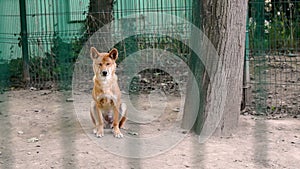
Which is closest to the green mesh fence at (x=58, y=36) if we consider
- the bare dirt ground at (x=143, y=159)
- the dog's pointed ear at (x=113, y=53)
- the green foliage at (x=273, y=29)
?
the green foliage at (x=273, y=29)

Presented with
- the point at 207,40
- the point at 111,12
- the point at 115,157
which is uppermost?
the point at 111,12

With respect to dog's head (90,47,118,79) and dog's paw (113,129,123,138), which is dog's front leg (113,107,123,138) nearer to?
dog's paw (113,129,123,138)

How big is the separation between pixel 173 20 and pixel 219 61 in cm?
358

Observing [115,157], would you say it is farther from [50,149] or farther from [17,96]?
[17,96]

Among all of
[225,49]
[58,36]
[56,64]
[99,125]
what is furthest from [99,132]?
[58,36]

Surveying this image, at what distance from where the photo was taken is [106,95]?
5.30 m

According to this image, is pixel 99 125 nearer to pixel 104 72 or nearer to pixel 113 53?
pixel 104 72

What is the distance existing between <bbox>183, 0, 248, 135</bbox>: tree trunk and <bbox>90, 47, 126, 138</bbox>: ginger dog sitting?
0.79 metres

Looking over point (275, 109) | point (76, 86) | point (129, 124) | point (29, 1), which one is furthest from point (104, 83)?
point (29, 1)

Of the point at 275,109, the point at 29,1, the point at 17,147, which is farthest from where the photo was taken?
the point at 29,1

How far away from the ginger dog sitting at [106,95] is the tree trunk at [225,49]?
0.79 meters

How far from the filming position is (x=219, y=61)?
5.29m

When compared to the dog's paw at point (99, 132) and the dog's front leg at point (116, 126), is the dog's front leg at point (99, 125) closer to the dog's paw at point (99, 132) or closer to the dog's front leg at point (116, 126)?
the dog's paw at point (99, 132)

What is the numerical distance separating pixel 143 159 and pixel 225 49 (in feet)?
4.50
